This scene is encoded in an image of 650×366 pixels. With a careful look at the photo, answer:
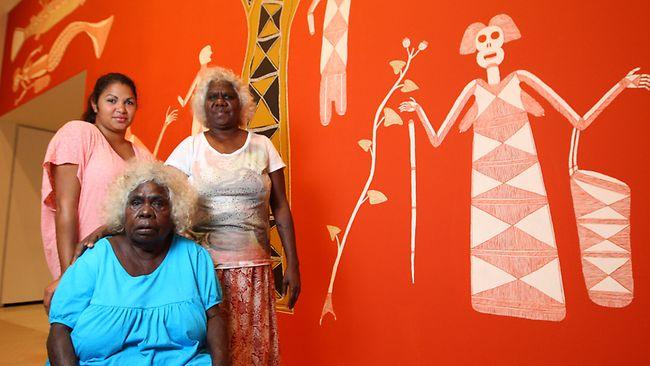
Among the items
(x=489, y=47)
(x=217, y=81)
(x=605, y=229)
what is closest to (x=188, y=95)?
(x=217, y=81)

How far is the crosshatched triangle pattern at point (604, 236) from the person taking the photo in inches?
48.5

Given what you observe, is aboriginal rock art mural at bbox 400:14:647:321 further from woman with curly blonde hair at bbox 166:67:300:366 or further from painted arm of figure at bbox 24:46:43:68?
painted arm of figure at bbox 24:46:43:68

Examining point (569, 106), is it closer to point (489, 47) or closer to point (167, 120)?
point (489, 47)

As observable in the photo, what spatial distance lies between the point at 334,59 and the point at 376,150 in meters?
0.48

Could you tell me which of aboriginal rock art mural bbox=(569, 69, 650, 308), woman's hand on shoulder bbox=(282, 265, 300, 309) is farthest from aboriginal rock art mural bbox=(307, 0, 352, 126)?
aboriginal rock art mural bbox=(569, 69, 650, 308)

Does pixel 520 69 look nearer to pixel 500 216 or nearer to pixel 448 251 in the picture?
pixel 500 216

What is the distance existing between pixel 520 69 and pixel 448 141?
32 centimetres

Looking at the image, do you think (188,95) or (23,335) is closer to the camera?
(188,95)

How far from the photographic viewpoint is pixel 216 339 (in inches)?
46.3

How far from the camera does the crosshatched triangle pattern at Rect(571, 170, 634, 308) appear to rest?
1.23 meters

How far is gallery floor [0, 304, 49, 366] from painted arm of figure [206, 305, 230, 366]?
2.25 meters

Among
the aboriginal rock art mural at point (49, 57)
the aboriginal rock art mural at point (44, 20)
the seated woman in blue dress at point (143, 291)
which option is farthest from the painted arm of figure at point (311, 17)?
the aboriginal rock art mural at point (44, 20)

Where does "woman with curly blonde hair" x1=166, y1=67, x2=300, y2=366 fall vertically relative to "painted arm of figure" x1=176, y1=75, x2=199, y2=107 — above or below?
below

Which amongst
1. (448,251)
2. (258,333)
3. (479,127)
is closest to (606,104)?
(479,127)
